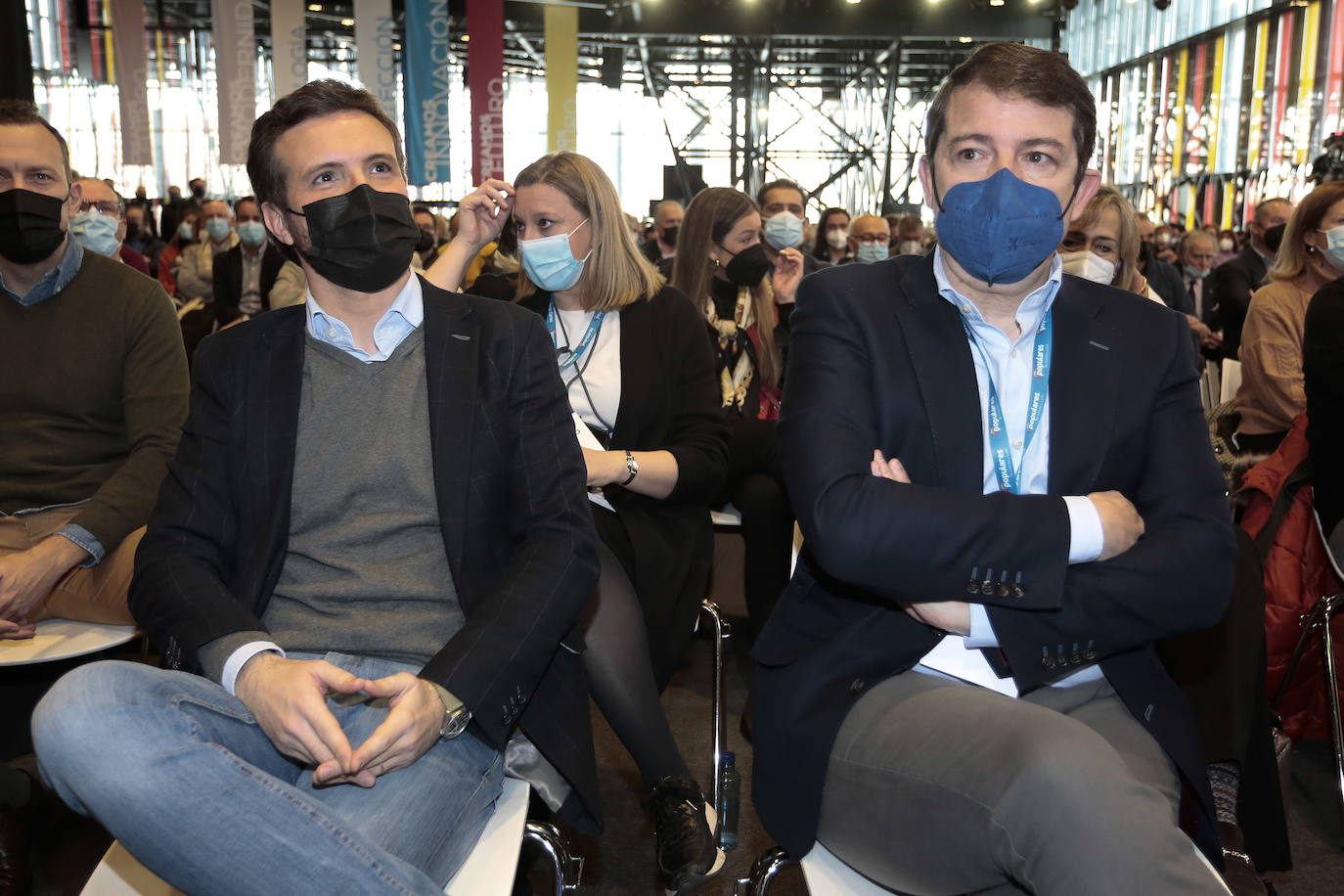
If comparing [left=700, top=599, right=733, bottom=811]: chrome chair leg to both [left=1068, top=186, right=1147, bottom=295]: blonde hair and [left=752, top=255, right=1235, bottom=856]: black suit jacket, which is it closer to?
[left=752, top=255, right=1235, bottom=856]: black suit jacket

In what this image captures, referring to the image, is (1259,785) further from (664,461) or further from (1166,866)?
(664,461)

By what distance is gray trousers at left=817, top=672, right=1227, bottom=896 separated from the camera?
46.0 inches

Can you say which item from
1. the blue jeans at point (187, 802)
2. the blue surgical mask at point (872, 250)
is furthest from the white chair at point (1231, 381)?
the blue jeans at point (187, 802)

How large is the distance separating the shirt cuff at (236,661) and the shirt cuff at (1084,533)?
111 centimetres

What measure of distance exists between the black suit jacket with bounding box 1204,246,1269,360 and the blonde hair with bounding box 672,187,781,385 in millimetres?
3914

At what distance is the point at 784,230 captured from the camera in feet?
14.8

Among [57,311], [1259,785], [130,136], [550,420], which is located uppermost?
[130,136]

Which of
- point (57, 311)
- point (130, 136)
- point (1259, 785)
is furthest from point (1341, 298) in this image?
point (130, 136)

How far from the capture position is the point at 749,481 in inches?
125

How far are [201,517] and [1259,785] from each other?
1896 millimetres

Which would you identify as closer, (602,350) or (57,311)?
(57,311)

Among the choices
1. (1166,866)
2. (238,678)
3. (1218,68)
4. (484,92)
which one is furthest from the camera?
(1218,68)

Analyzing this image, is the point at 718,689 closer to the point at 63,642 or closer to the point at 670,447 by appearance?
the point at 670,447

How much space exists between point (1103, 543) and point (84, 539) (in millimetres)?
1968
